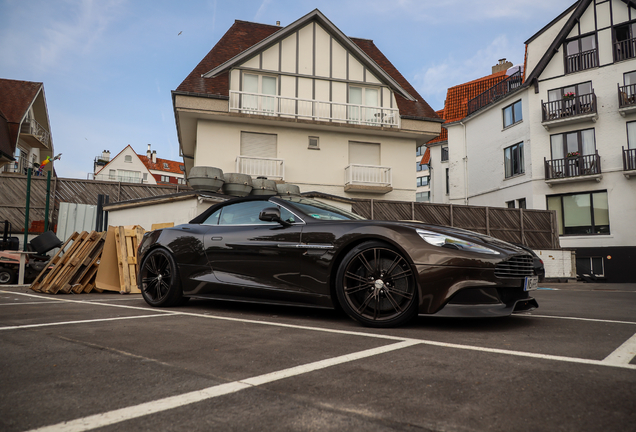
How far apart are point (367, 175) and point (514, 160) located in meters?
9.83

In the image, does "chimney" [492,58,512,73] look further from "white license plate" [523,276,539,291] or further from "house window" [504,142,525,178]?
"white license plate" [523,276,539,291]

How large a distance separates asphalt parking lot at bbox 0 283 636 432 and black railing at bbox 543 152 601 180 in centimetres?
2098

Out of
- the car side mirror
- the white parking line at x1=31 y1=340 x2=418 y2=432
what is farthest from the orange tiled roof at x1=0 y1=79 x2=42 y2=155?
the white parking line at x1=31 y1=340 x2=418 y2=432

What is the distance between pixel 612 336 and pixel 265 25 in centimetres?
2452

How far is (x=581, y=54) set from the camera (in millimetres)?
22500

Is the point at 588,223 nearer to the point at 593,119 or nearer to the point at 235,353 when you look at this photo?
the point at 593,119

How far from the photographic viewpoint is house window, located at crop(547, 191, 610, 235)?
21.5 m

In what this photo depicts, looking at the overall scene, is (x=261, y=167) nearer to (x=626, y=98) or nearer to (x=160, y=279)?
(x=160, y=279)

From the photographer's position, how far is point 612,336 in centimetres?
334

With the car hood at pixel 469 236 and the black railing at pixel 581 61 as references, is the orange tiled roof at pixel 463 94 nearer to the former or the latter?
the black railing at pixel 581 61

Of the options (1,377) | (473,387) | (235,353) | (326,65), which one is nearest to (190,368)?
(235,353)

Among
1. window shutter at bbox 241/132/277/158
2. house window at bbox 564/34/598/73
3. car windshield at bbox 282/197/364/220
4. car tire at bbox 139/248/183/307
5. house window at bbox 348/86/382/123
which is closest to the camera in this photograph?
car windshield at bbox 282/197/364/220

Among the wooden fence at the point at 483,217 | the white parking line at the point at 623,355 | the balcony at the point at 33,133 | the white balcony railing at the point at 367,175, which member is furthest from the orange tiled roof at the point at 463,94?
the white parking line at the point at 623,355

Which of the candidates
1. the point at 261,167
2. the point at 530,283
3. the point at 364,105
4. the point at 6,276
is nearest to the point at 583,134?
the point at 364,105
